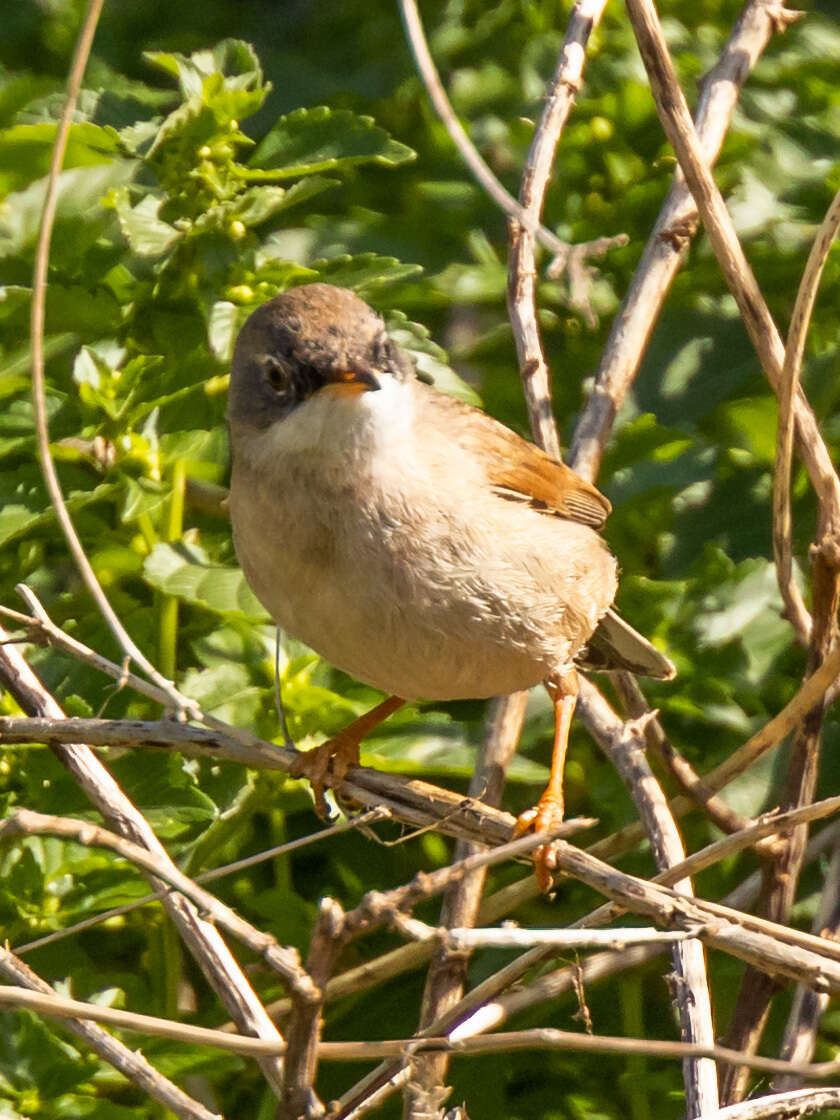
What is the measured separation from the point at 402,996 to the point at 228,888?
0.51 m

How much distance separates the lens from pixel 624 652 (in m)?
3.96

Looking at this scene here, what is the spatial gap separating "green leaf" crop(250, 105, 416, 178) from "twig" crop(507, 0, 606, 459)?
32 cm

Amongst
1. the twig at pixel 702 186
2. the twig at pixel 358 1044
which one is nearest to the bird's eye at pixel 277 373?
the twig at pixel 702 186

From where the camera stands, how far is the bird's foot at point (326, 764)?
11.6 ft

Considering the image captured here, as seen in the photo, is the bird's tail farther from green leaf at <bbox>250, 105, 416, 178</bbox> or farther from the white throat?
green leaf at <bbox>250, 105, 416, 178</bbox>

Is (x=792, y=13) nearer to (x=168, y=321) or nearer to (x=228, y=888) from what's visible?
(x=168, y=321)

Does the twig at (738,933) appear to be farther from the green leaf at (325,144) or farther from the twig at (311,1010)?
the green leaf at (325,144)

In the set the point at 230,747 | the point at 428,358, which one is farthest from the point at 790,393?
the point at 230,747

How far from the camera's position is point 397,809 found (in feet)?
10.3

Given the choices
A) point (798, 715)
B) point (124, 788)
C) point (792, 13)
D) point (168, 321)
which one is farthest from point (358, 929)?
point (792, 13)

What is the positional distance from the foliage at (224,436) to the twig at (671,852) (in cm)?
18

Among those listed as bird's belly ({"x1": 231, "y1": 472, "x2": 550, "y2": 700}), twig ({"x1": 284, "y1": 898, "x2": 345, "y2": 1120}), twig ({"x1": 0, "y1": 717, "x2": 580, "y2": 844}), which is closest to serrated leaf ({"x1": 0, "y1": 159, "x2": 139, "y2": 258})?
bird's belly ({"x1": 231, "y1": 472, "x2": 550, "y2": 700})

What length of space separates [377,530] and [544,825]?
89 cm

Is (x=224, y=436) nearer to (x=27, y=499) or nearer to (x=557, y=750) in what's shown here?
(x=27, y=499)
